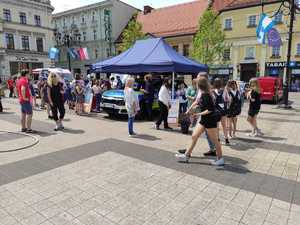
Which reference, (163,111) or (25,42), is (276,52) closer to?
(163,111)

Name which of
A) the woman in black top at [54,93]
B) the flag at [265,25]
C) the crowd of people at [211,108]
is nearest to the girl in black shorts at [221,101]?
the crowd of people at [211,108]

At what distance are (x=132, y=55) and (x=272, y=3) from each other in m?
24.4

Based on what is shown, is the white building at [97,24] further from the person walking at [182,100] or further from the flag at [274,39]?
the person walking at [182,100]

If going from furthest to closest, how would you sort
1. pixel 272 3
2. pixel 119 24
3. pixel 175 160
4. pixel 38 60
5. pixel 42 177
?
pixel 119 24
pixel 38 60
pixel 272 3
pixel 175 160
pixel 42 177

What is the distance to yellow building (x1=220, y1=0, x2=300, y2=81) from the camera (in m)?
27.8

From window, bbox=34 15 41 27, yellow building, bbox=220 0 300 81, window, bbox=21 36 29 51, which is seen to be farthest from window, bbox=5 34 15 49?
yellow building, bbox=220 0 300 81

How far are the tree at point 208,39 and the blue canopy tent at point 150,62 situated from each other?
51.1 feet

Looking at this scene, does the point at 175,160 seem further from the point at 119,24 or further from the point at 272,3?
the point at 119,24

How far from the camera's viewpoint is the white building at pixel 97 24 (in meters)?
43.5

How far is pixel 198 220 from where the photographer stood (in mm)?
3045

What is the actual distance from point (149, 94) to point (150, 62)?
1305mm

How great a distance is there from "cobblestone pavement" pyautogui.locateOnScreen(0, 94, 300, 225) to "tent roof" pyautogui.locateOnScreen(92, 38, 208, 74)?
354 centimetres

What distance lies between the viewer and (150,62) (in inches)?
380

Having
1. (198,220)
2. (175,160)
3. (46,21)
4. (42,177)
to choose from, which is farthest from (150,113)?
(46,21)
